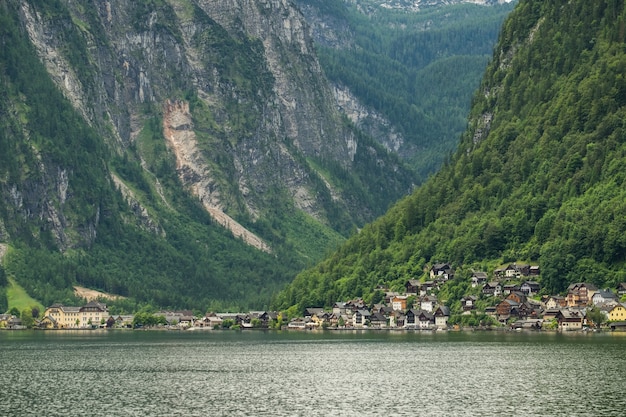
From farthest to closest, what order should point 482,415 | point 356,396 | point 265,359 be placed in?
point 265,359
point 356,396
point 482,415

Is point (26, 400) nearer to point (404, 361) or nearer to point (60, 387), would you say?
point (60, 387)

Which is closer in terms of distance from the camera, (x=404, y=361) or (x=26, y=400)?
(x=26, y=400)

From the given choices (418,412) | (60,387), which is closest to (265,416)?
(418,412)

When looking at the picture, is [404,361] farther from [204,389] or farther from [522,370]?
[204,389]

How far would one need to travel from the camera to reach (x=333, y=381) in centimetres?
13112

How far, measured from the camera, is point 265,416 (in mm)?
105562

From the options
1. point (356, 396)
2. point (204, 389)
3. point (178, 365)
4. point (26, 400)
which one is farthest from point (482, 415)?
point (178, 365)

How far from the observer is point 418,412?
106m

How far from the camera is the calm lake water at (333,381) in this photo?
10931 centimetres

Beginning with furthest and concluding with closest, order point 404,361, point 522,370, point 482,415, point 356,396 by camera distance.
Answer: point 404,361
point 522,370
point 356,396
point 482,415

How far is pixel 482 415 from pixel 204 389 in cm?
3172

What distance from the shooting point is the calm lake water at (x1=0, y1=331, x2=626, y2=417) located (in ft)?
359

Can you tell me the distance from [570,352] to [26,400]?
217ft

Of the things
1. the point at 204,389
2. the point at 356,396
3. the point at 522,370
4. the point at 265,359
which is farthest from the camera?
the point at 265,359
